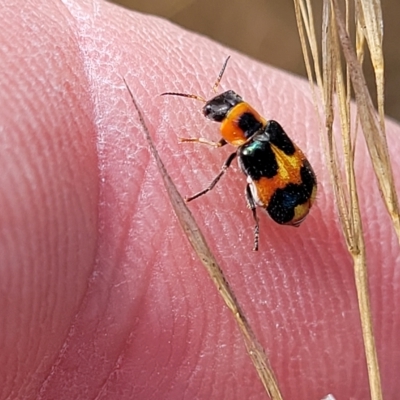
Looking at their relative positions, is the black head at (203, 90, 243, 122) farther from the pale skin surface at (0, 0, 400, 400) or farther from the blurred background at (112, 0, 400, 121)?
the blurred background at (112, 0, 400, 121)

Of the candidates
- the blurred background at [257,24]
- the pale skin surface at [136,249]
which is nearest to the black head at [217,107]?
the pale skin surface at [136,249]

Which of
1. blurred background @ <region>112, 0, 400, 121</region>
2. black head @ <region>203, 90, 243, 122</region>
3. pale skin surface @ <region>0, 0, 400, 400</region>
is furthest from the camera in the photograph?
blurred background @ <region>112, 0, 400, 121</region>

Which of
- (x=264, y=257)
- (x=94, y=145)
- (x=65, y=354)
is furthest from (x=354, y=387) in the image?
(x=94, y=145)

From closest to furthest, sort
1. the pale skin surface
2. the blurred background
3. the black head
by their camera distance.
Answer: the pale skin surface < the black head < the blurred background

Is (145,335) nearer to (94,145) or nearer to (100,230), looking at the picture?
(100,230)

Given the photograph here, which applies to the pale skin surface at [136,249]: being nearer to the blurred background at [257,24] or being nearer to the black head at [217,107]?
the black head at [217,107]

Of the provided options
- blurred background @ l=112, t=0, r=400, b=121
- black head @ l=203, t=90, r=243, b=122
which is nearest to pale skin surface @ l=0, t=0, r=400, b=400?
black head @ l=203, t=90, r=243, b=122

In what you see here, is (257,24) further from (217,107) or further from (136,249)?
(136,249)
